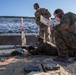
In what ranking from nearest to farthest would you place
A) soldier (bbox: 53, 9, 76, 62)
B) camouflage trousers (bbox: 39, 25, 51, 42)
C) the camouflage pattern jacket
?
1. the camouflage pattern jacket
2. soldier (bbox: 53, 9, 76, 62)
3. camouflage trousers (bbox: 39, 25, 51, 42)

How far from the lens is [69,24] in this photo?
5.07 m

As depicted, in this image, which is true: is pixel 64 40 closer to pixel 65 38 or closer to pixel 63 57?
pixel 65 38

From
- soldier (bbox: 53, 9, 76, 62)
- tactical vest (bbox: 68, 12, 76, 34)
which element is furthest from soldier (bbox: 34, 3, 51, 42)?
tactical vest (bbox: 68, 12, 76, 34)

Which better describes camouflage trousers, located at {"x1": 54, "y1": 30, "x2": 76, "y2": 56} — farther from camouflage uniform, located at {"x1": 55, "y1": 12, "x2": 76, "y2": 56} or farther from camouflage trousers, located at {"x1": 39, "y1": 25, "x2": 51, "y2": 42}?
camouflage trousers, located at {"x1": 39, "y1": 25, "x2": 51, "y2": 42}

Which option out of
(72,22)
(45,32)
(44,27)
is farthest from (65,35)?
(44,27)

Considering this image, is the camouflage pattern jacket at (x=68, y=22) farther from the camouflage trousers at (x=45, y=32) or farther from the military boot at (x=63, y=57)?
the camouflage trousers at (x=45, y=32)

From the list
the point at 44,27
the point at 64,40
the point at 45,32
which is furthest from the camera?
the point at 44,27

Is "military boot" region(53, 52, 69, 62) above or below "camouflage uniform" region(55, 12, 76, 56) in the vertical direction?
below

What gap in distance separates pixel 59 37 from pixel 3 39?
20.0 ft

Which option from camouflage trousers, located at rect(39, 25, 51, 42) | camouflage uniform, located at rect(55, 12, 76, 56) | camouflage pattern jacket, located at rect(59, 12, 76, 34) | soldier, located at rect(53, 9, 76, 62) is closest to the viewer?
camouflage pattern jacket, located at rect(59, 12, 76, 34)

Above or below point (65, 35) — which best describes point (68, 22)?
above

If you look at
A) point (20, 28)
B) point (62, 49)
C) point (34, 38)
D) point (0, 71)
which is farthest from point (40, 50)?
point (20, 28)

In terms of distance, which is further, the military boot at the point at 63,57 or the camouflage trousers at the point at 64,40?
the camouflage trousers at the point at 64,40

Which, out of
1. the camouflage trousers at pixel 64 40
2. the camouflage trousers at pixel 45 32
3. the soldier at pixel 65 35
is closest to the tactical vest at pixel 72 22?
the soldier at pixel 65 35
